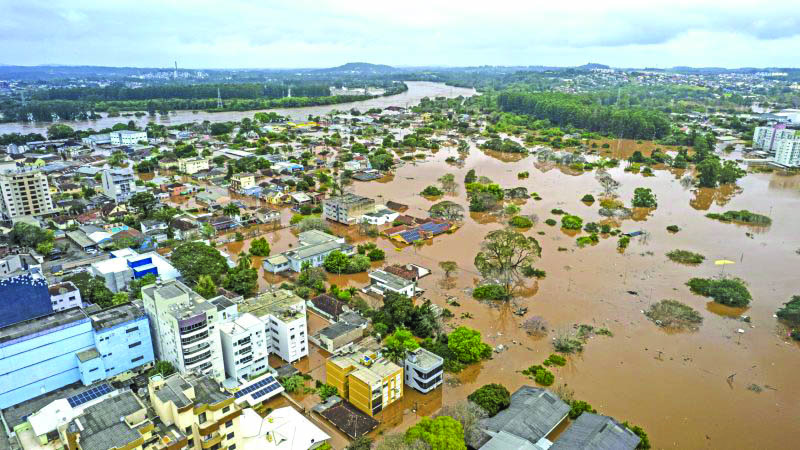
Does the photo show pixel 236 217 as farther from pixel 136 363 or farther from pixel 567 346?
pixel 567 346

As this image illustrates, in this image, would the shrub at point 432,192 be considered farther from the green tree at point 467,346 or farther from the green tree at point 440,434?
the green tree at point 440,434

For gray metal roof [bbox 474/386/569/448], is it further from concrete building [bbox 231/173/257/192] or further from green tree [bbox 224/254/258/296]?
concrete building [bbox 231/173/257/192]

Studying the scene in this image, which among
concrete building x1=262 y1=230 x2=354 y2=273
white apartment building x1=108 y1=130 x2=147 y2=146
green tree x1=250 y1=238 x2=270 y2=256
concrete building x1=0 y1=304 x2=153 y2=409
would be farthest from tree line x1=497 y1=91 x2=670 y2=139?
concrete building x1=0 y1=304 x2=153 y2=409

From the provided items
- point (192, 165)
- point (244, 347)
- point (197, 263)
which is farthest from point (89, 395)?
point (192, 165)

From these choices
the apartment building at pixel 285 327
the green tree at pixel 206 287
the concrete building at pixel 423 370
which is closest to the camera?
the concrete building at pixel 423 370

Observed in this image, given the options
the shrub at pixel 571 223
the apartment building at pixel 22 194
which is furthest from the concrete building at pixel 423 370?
the apartment building at pixel 22 194

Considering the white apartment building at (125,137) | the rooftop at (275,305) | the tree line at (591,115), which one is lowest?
the rooftop at (275,305)
